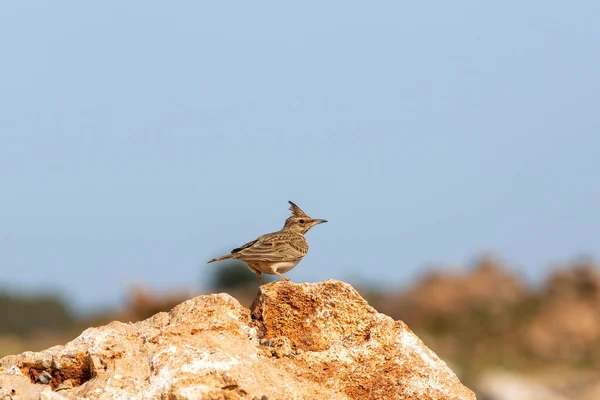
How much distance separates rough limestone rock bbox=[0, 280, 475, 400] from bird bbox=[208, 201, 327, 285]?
1.44 m

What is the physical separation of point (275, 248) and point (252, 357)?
221 cm

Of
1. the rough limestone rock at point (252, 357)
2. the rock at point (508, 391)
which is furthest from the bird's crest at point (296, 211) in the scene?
the rock at point (508, 391)

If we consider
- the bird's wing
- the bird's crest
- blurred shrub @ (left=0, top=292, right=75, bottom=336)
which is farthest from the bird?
blurred shrub @ (left=0, top=292, right=75, bottom=336)

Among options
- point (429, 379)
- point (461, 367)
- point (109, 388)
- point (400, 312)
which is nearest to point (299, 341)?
point (429, 379)

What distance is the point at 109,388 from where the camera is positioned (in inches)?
199

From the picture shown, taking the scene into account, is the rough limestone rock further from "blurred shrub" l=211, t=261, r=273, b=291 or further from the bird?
"blurred shrub" l=211, t=261, r=273, b=291

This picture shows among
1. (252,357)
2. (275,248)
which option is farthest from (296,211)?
(252,357)

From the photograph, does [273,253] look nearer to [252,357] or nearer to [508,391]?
[252,357]

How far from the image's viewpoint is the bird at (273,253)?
731 centimetres

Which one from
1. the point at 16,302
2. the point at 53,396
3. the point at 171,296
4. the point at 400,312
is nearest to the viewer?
the point at 53,396

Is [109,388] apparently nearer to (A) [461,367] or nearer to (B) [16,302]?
(A) [461,367]

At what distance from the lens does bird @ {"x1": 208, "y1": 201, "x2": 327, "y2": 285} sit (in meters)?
7.31

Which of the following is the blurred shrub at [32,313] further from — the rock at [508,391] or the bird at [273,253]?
the bird at [273,253]

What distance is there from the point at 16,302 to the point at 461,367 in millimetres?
25362
